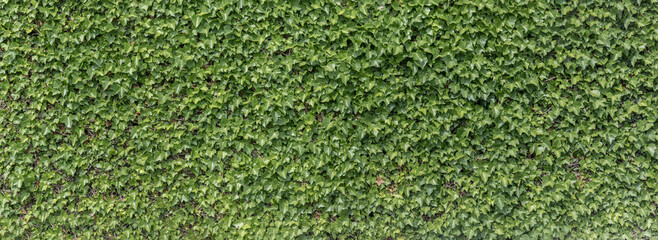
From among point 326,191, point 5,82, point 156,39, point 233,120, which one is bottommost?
point 326,191

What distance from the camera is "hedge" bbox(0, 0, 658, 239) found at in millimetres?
3068

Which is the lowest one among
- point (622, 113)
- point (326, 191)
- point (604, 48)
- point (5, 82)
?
point (326, 191)

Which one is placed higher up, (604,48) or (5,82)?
(5,82)

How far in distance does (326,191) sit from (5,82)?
106 inches

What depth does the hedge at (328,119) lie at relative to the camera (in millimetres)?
3068

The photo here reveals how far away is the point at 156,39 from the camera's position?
3.14 metres

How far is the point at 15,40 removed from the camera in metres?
3.22

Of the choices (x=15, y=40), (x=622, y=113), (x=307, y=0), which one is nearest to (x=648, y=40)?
(x=622, y=113)

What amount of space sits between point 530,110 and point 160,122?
292cm

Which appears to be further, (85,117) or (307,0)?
(85,117)

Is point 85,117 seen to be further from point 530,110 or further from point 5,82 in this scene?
point 530,110

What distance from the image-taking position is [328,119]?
3.20 meters

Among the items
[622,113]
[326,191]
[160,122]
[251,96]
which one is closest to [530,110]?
[622,113]

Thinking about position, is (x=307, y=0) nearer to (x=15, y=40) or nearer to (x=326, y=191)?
(x=326, y=191)
